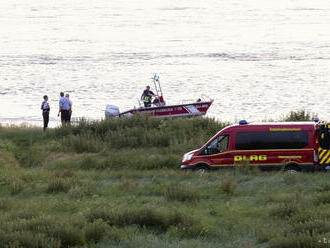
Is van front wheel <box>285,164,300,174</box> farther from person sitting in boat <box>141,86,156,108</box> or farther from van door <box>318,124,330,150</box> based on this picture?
person sitting in boat <box>141,86,156,108</box>

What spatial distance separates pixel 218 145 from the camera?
21062mm

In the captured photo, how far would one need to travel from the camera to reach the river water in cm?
4725

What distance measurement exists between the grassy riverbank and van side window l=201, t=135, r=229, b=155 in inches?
42.8

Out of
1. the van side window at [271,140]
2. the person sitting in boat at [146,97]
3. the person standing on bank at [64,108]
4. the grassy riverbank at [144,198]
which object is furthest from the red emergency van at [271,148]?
the person sitting in boat at [146,97]

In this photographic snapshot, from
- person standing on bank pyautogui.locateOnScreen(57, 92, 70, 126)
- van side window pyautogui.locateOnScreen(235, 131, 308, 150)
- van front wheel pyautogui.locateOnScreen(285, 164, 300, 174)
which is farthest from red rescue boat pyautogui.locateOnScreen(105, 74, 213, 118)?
van front wheel pyautogui.locateOnScreen(285, 164, 300, 174)

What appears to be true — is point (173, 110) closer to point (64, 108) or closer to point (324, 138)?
point (64, 108)

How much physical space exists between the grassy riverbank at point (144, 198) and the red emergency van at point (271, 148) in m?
0.84

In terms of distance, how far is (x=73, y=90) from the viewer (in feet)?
172

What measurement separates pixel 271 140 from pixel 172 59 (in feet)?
145

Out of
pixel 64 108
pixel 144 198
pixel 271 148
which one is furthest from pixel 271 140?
pixel 64 108

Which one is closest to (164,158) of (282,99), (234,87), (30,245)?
(30,245)

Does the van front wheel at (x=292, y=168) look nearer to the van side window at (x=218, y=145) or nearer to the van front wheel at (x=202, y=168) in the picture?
the van side window at (x=218, y=145)

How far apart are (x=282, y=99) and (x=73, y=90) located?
15.7 metres

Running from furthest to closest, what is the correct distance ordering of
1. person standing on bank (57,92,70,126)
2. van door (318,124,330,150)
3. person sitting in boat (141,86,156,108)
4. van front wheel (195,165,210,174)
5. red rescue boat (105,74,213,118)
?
1. person sitting in boat (141,86,156,108)
2. red rescue boat (105,74,213,118)
3. person standing on bank (57,92,70,126)
4. van front wheel (195,165,210,174)
5. van door (318,124,330,150)
